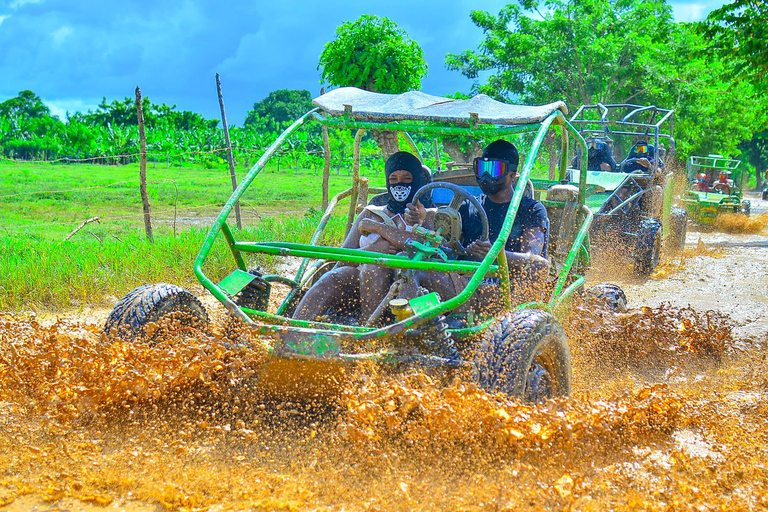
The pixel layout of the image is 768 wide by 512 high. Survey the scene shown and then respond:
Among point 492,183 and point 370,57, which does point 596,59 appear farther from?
point 492,183

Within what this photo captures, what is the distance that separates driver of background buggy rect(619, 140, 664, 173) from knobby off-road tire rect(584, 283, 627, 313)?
4.36 m

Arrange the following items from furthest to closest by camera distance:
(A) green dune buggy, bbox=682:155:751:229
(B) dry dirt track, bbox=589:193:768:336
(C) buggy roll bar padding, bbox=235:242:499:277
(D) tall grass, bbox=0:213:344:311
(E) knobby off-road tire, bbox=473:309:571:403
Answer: (A) green dune buggy, bbox=682:155:751:229
(B) dry dirt track, bbox=589:193:768:336
(D) tall grass, bbox=0:213:344:311
(C) buggy roll bar padding, bbox=235:242:499:277
(E) knobby off-road tire, bbox=473:309:571:403

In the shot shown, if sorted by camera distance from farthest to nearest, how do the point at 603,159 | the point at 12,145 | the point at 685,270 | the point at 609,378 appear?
the point at 12,145 → the point at 603,159 → the point at 685,270 → the point at 609,378

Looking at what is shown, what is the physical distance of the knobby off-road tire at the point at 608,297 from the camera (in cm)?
576

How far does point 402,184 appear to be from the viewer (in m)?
4.56

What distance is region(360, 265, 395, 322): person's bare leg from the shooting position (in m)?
4.12

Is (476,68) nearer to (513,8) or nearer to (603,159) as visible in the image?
(513,8)

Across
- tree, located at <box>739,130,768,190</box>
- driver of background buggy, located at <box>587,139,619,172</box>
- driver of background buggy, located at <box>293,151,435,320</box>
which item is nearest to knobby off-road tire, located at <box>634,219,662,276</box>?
driver of background buggy, located at <box>587,139,619,172</box>

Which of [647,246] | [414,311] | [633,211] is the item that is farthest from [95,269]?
[633,211]

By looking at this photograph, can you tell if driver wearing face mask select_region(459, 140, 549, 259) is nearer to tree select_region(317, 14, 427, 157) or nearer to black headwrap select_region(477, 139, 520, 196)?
black headwrap select_region(477, 139, 520, 196)

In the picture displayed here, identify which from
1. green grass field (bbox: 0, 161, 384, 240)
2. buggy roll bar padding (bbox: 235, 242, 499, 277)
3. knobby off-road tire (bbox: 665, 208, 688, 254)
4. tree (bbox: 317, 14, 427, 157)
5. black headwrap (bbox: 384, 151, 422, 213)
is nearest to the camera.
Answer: buggy roll bar padding (bbox: 235, 242, 499, 277)

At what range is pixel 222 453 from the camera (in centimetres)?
342

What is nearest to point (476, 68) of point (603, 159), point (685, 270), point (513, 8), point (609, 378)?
point (513, 8)

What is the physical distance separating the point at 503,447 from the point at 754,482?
1.07 meters
